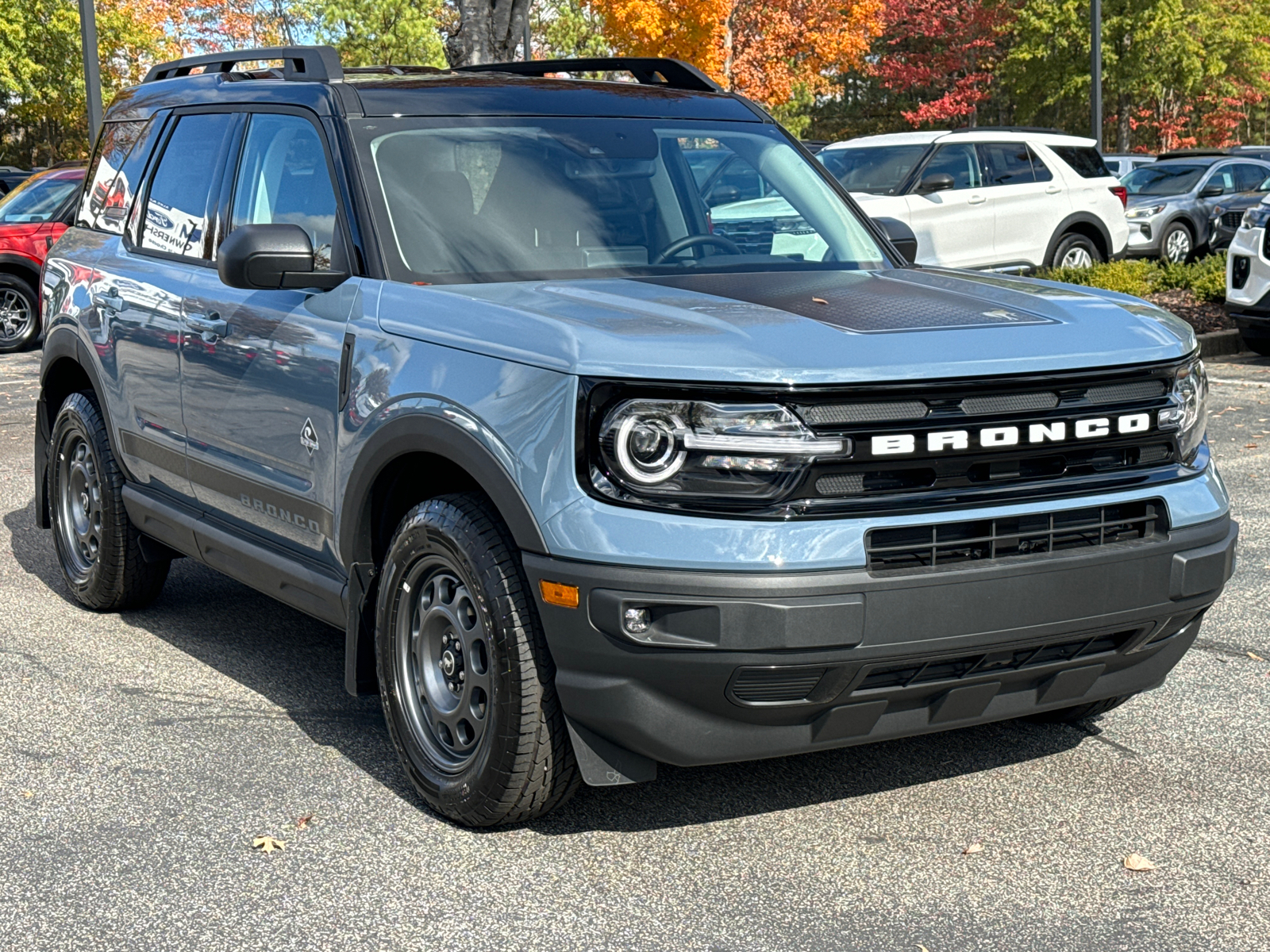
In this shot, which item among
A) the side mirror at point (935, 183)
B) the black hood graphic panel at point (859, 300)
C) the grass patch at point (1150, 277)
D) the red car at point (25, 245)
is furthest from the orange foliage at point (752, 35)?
the black hood graphic panel at point (859, 300)

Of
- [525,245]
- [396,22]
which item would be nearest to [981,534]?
[525,245]

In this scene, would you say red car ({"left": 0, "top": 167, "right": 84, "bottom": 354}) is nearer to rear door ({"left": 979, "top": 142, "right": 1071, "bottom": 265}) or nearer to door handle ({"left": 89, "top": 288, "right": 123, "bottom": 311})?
rear door ({"left": 979, "top": 142, "right": 1071, "bottom": 265})

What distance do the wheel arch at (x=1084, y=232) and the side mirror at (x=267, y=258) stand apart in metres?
13.2

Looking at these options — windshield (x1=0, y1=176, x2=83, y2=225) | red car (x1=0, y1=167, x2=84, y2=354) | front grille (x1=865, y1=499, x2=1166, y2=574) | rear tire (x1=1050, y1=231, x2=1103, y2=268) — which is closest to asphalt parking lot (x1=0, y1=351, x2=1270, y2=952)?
front grille (x1=865, y1=499, x2=1166, y2=574)

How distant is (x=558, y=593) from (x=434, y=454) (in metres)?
0.67

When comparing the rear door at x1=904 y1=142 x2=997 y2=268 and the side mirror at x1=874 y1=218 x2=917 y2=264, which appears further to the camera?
the rear door at x1=904 y1=142 x2=997 y2=268

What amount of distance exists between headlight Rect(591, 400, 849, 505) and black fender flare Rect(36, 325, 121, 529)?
10.3 feet

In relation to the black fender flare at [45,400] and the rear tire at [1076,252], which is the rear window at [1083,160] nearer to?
the rear tire at [1076,252]

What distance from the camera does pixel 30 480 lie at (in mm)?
9109

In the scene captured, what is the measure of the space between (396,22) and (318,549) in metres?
48.6

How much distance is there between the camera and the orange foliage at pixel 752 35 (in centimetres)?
3117

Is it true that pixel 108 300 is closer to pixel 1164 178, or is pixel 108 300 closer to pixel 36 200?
pixel 36 200

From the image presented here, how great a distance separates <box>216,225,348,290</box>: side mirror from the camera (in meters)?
4.20

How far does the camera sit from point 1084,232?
16.8 metres
